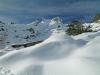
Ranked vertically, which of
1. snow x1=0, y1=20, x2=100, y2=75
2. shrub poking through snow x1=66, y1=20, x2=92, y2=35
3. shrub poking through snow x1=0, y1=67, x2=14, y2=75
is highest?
snow x1=0, y1=20, x2=100, y2=75

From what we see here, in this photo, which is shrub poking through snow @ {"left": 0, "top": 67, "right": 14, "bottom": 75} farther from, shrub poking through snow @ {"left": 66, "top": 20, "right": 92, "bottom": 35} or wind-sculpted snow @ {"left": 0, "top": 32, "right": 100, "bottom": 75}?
shrub poking through snow @ {"left": 66, "top": 20, "right": 92, "bottom": 35}

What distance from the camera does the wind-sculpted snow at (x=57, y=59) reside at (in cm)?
309

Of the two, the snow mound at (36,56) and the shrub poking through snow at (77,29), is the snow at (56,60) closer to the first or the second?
the snow mound at (36,56)

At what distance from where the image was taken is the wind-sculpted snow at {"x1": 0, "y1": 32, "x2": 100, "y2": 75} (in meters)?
3.09

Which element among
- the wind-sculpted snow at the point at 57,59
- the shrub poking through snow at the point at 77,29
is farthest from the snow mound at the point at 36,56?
the shrub poking through snow at the point at 77,29

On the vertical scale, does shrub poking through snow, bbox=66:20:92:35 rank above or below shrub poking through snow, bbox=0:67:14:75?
below

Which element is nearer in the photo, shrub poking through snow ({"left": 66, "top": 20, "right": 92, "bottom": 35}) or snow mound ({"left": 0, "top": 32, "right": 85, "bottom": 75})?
snow mound ({"left": 0, "top": 32, "right": 85, "bottom": 75})

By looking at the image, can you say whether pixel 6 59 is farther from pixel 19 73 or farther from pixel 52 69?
pixel 52 69

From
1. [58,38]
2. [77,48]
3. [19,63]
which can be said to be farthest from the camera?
[58,38]

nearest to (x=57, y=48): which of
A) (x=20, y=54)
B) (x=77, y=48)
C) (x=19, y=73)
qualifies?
(x=77, y=48)

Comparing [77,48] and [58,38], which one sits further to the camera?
[58,38]

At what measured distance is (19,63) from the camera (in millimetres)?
3305

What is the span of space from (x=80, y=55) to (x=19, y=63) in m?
0.79

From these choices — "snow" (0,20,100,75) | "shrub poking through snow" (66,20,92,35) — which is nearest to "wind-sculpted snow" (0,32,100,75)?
"snow" (0,20,100,75)
